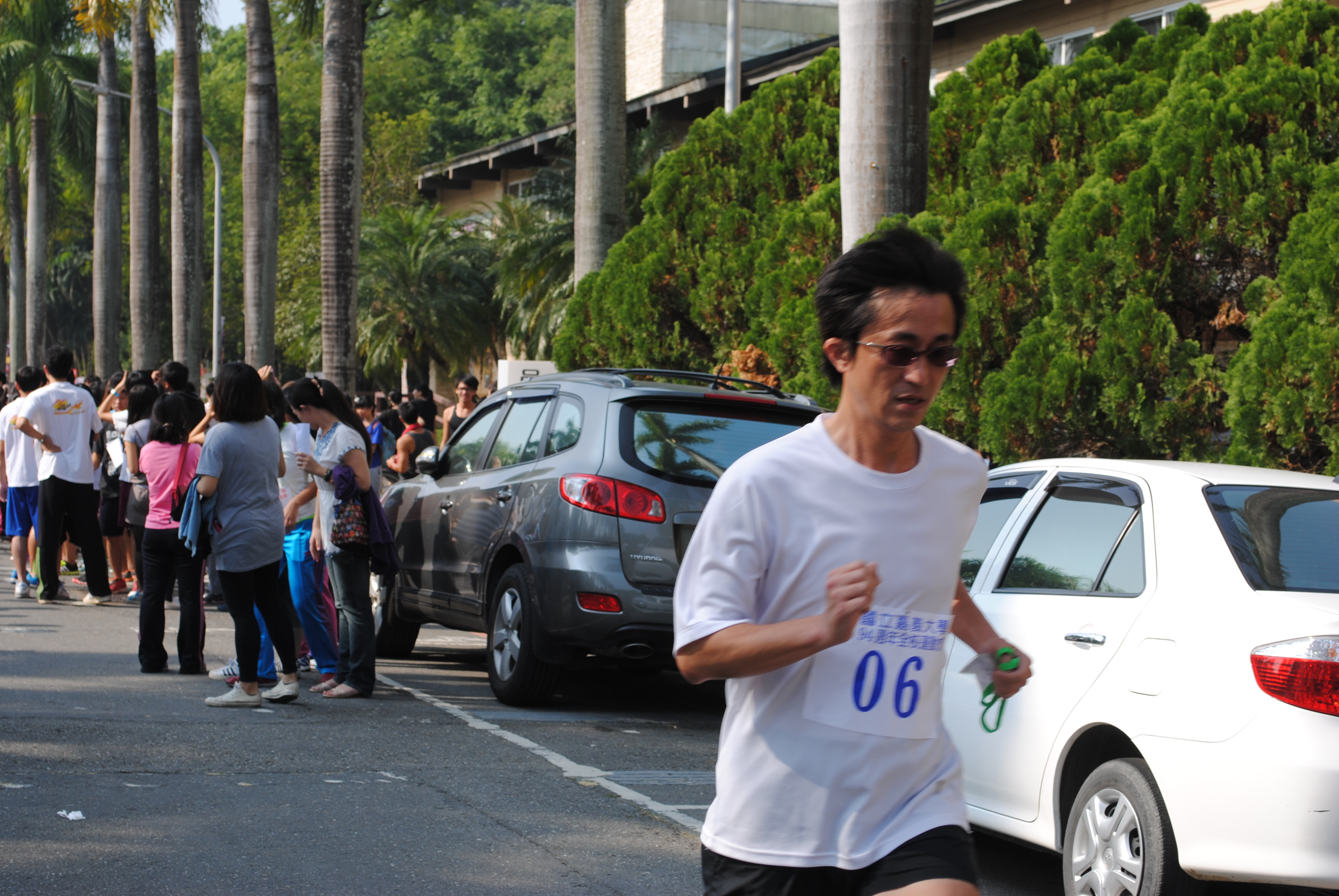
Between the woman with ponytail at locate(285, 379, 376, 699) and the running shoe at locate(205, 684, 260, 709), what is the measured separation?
59 cm

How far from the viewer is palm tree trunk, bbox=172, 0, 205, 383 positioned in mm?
26922

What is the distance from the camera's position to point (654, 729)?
8.37 meters

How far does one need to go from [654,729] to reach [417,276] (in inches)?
1328

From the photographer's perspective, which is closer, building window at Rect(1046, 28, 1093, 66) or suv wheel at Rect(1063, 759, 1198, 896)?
suv wheel at Rect(1063, 759, 1198, 896)

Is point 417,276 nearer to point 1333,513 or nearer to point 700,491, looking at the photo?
point 700,491

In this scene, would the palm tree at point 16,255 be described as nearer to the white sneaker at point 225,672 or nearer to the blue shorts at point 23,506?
the blue shorts at point 23,506

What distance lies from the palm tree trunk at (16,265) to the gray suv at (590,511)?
157ft

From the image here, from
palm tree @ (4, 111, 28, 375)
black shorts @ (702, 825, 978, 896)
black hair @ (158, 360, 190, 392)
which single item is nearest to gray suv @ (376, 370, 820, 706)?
black hair @ (158, 360, 190, 392)

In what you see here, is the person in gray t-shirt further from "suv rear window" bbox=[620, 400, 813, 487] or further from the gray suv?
"suv rear window" bbox=[620, 400, 813, 487]

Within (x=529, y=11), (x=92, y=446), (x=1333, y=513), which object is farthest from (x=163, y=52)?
(x=1333, y=513)

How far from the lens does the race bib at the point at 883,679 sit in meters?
2.66

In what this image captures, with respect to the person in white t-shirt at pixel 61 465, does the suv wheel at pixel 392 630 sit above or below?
below

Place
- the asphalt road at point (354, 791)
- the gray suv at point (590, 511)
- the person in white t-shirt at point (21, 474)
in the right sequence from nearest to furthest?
the asphalt road at point (354, 791)
the gray suv at point (590, 511)
the person in white t-shirt at point (21, 474)

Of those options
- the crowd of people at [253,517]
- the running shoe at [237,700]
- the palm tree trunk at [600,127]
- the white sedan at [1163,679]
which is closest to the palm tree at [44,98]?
the palm tree trunk at [600,127]
